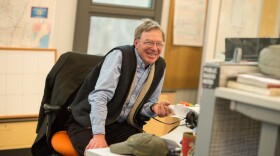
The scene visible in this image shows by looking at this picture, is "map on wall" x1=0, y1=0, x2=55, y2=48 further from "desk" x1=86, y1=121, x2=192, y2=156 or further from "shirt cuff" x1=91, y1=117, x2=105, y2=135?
"desk" x1=86, y1=121, x2=192, y2=156

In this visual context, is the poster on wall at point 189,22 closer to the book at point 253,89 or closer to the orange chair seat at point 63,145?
the orange chair seat at point 63,145

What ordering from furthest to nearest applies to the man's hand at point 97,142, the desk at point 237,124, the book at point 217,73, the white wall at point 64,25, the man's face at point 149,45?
the white wall at point 64,25, the man's face at point 149,45, the man's hand at point 97,142, the book at point 217,73, the desk at point 237,124

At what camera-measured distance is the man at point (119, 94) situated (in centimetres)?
267

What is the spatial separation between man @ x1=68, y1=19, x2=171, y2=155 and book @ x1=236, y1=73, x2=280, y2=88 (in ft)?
3.75

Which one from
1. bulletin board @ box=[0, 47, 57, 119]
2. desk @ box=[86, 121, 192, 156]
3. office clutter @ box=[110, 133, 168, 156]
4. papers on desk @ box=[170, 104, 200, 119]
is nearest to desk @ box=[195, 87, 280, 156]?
office clutter @ box=[110, 133, 168, 156]

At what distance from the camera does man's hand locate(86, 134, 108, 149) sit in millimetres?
2547

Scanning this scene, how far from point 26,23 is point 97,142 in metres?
1.60

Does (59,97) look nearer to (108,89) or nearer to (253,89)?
(108,89)

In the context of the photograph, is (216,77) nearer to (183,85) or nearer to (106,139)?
(106,139)

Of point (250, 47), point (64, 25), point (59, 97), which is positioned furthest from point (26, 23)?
point (250, 47)

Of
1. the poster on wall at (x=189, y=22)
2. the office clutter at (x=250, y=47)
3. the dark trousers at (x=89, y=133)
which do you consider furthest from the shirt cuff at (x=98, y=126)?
the poster on wall at (x=189, y=22)

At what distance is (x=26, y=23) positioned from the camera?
377cm

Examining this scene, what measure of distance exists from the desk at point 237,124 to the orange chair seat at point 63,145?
1152mm

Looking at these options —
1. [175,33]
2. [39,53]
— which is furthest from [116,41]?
[39,53]
